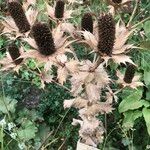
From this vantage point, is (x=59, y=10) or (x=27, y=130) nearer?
(x=59, y=10)

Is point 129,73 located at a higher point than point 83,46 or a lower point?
lower

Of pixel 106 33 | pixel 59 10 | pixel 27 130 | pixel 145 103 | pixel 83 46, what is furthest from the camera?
pixel 145 103

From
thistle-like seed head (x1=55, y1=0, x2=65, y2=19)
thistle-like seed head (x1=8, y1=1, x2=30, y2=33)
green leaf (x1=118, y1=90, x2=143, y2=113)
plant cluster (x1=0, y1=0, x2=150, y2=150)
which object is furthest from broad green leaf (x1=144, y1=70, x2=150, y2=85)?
thistle-like seed head (x1=8, y1=1, x2=30, y2=33)

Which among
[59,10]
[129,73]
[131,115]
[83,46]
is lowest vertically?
[131,115]

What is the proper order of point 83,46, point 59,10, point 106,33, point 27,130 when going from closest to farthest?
point 106,33
point 83,46
point 59,10
point 27,130

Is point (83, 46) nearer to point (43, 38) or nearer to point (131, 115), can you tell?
point (43, 38)

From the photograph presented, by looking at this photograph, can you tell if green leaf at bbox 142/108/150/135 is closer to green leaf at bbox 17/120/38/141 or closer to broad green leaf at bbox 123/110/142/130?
broad green leaf at bbox 123/110/142/130

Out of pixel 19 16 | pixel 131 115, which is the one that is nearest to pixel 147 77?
pixel 131 115
